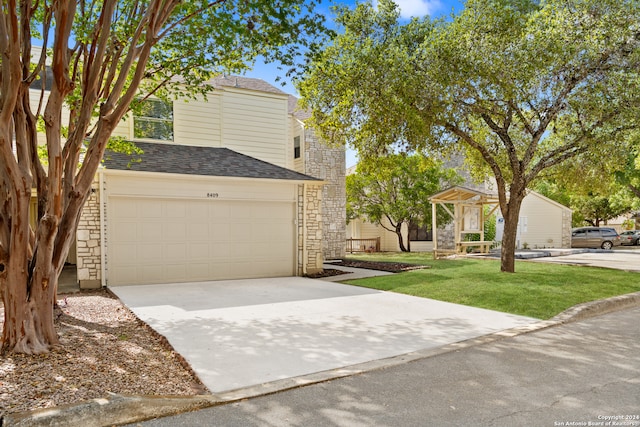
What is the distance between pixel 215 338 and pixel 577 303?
6.33m

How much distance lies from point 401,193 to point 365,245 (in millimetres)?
4564

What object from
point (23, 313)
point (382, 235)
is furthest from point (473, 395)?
point (382, 235)

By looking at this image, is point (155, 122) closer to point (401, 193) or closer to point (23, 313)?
point (23, 313)

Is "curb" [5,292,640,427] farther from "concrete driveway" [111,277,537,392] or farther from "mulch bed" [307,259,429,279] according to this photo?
"mulch bed" [307,259,429,279]

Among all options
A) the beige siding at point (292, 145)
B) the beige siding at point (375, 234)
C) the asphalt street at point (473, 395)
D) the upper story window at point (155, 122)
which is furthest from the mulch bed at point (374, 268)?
the beige siding at point (375, 234)

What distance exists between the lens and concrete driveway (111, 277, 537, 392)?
4758mm

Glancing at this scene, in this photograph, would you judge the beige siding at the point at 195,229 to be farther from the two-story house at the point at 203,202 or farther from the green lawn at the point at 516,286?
the green lawn at the point at 516,286

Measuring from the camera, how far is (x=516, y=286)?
31.6 ft

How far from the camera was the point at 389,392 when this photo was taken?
13.0 ft

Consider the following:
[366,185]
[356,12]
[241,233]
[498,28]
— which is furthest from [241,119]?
[366,185]

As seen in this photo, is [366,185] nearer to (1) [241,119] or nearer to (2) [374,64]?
(1) [241,119]

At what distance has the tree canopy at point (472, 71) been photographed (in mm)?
9648

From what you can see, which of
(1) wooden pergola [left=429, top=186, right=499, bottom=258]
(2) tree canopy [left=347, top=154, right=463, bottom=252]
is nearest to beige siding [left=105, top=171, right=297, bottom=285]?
(1) wooden pergola [left=429, top=186, right=499, bottom=258]

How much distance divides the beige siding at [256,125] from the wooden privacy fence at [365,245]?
1101 cm
